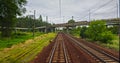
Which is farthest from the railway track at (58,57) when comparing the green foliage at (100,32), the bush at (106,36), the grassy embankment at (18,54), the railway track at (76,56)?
the green foliage at (100,32)

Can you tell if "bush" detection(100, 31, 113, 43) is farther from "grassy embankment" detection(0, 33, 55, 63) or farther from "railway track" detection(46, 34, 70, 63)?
"railway track" detection(46, 34, 70, 63)

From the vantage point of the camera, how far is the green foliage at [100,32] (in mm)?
50972

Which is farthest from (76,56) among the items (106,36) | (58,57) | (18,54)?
(106,36)

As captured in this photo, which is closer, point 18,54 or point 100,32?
point 18,54

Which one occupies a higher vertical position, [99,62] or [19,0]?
[19,0]

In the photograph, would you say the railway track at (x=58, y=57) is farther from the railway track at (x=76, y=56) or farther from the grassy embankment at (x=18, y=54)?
the grassy embankment at (x=18, y=54)

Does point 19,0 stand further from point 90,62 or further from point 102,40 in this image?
point 90,62

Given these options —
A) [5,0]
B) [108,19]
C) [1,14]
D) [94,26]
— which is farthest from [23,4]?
[108,19]

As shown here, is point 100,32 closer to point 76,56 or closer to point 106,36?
point 106,36

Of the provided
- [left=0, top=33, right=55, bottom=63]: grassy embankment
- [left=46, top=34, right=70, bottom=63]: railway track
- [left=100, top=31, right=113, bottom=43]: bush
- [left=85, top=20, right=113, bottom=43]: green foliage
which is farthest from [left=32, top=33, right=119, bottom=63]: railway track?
[left=85, top=20, right=113, bottom=43]: green foliage

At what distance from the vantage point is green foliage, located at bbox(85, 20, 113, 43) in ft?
167

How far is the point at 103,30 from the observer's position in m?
54.4

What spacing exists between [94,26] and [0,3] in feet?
97.8

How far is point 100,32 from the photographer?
5562 cm
